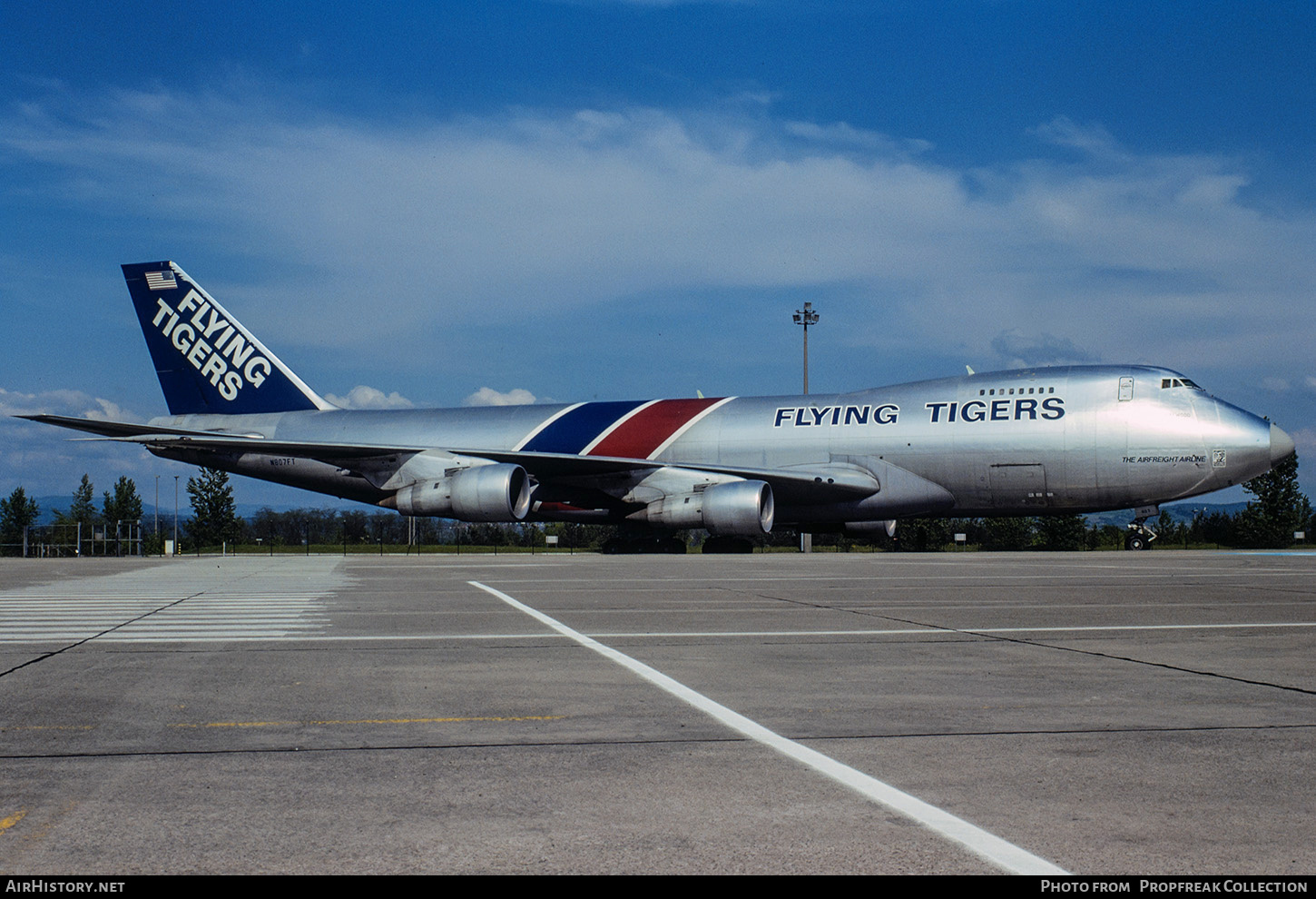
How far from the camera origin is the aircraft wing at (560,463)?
97.8ft

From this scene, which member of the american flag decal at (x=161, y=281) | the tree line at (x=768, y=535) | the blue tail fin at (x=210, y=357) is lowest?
the tree line at (x=768, y=535)

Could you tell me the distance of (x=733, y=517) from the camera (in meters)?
28.0

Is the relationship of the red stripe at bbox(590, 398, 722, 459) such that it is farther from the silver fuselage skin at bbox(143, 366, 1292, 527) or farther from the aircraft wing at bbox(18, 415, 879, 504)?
the aircraft wing at bbox(18, 415, 879, 504)

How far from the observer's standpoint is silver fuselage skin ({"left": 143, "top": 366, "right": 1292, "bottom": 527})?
27312mm

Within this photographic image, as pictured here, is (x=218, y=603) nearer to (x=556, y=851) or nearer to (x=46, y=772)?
(x=46, y=772)

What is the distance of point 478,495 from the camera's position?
2947 centimetres

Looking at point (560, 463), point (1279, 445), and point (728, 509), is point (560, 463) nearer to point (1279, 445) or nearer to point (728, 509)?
point (728, 509)

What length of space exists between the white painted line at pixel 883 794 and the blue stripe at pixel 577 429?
2748 cm

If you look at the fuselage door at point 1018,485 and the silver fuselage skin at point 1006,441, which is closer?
the silver fuselage skin at point 1006,441

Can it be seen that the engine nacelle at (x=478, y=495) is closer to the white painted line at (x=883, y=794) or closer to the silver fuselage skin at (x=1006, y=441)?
the silver fuselage skin at (x=1006, y=441)

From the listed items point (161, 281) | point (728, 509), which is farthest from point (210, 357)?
point (728, 509)

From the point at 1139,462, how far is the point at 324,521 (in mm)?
147910

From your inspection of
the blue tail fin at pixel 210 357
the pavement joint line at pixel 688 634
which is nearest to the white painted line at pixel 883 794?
the pavement joint line at pixel 688 634

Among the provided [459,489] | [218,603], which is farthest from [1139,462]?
[218,603]
